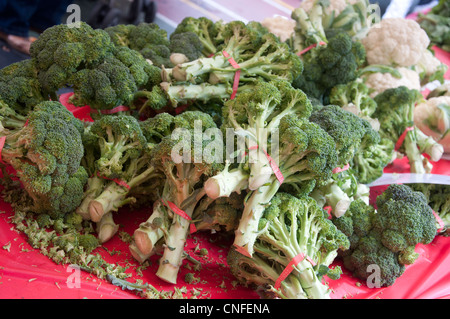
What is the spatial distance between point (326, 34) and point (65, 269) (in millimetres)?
2038

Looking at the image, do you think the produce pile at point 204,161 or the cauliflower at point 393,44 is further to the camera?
the cauliflower at point 393,44

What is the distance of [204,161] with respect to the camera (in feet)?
5.16

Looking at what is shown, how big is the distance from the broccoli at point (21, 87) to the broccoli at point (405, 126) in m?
1.89

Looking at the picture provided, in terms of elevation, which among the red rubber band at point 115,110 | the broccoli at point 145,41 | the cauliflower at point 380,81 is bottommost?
the red rubber band at point 115,110

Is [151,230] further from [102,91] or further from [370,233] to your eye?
[370,233]

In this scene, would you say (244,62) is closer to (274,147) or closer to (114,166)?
(274,147)

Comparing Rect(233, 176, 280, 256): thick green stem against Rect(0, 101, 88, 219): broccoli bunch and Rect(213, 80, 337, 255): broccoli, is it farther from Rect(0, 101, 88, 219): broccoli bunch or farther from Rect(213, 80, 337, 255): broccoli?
Rect(0, 101, 88, 219): broccoli bunch

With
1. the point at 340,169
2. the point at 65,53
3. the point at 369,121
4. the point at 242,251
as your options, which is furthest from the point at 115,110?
the point at 369,121

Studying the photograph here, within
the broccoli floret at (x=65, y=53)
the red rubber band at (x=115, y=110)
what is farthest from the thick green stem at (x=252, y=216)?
the broccoli floret at (x=65, y=53)

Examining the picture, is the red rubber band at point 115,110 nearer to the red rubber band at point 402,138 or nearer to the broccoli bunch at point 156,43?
the broccoli bunch at point 156,43

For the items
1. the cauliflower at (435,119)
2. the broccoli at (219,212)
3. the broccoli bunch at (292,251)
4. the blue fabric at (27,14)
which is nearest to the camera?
the broccoli bunch at (292,251)

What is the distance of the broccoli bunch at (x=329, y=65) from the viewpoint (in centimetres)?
238
